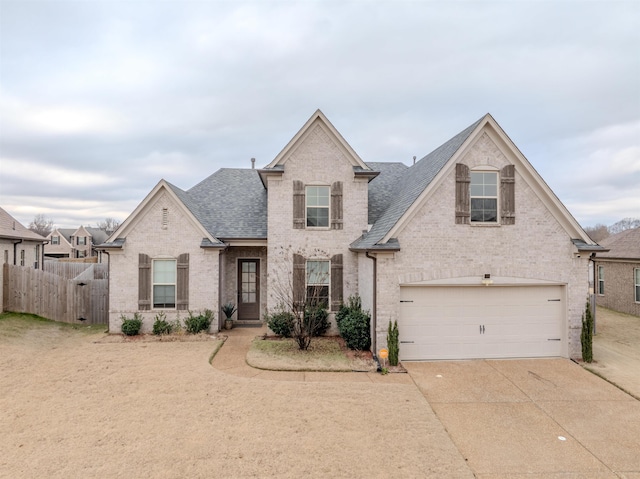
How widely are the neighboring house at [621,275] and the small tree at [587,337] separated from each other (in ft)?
33.4

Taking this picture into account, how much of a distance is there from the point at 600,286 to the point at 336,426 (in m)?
20.7

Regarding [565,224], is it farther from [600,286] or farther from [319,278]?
[600,286]

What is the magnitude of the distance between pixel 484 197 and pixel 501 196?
49 centimetres

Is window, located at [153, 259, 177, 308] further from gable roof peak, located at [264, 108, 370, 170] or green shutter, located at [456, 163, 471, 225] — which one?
green shutter, located at [456, 163, 471, 225]

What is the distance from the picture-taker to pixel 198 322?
12.5 metres

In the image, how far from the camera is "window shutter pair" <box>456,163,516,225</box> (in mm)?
10297

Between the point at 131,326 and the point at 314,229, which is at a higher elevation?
the point at 314,229

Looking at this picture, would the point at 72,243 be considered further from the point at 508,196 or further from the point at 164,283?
the point at 508,196

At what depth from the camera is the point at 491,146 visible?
1040 centimetres

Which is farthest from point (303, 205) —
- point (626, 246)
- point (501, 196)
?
point (626, 246)

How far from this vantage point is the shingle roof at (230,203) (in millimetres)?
13695

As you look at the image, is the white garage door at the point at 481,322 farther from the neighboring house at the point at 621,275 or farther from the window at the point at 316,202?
the neighboring house at the point at 621,275

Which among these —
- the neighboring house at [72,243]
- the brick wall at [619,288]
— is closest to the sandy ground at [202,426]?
the brick wall at [619,288]

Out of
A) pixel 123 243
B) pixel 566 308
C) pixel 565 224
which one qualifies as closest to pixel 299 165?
pixel 123 243
